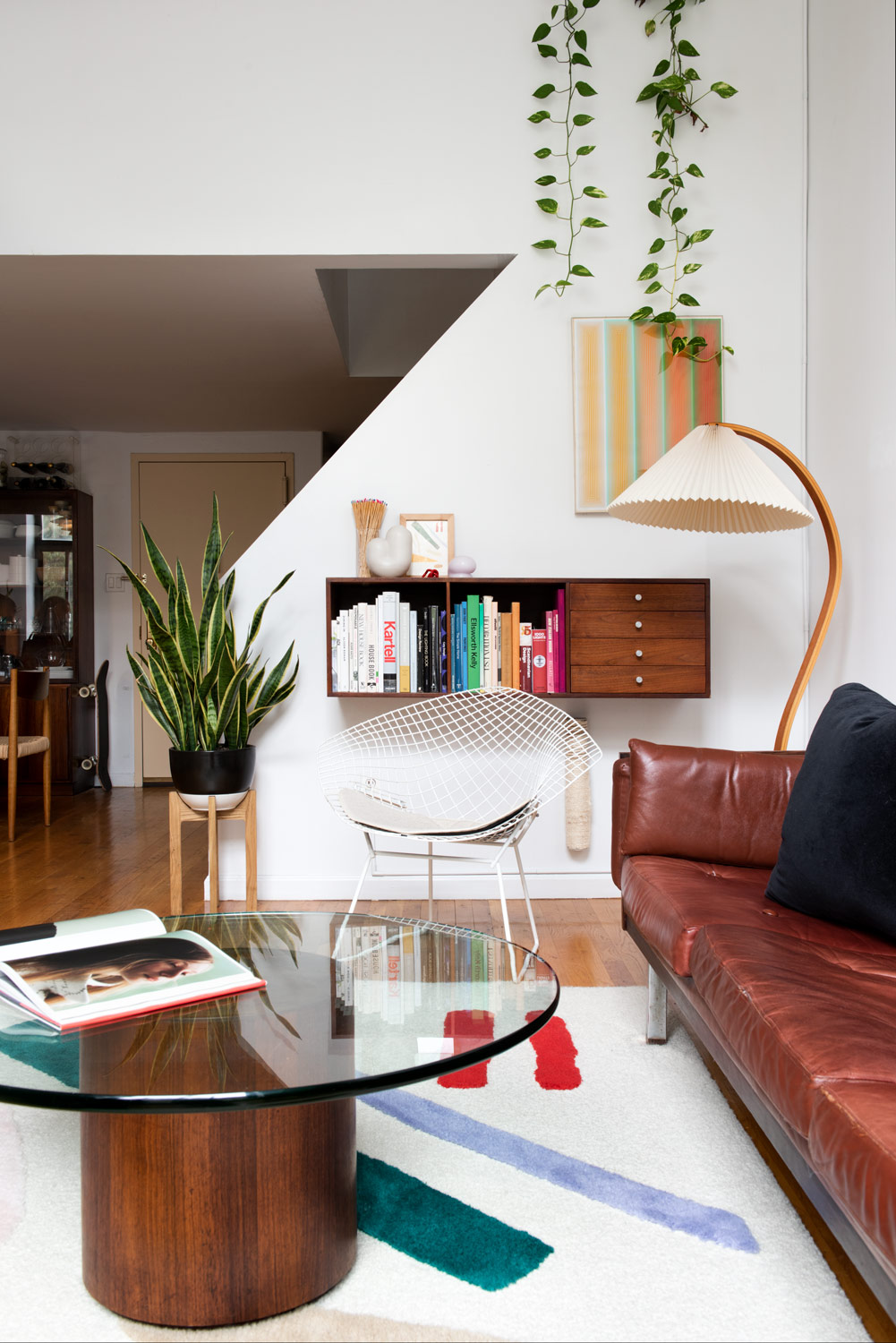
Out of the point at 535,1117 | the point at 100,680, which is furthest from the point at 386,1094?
the point at 100,680

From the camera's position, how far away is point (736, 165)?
11.0ft

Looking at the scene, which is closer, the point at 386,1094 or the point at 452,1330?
the point at 452,1330

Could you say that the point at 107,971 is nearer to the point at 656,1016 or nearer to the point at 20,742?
the point at 656,1016

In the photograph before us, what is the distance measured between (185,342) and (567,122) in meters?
2.07

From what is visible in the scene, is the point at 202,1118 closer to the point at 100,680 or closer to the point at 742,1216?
the point at 742,1216

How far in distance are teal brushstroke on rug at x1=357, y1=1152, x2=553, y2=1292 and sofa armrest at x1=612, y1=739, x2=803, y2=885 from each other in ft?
3.17

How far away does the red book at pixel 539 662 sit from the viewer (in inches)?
126

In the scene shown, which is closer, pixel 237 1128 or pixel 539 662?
pixel 237 1128

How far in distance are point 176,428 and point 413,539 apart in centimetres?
364

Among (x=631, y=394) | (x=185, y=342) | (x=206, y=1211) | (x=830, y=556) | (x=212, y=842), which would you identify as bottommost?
(x=206, y=1211)

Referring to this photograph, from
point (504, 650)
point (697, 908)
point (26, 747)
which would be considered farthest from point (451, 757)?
point (26, 747)

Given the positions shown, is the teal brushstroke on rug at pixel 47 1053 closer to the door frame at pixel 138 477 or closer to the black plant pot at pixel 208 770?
the black plant pot at pixel 208 770

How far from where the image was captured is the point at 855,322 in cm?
295

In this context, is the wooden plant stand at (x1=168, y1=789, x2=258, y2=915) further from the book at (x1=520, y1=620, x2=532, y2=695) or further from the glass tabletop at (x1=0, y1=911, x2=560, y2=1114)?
the glass tabletop at (x1=0, y1=911, x2=560, y2=1114)
